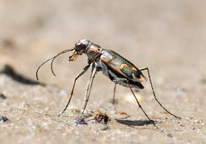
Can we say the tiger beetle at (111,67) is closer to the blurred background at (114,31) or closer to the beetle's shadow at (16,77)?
the beetle's shadow at (16,77)

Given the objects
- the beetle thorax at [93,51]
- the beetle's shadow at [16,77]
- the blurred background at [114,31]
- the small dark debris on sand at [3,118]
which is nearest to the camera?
the small dark debris on sand at [3,118]

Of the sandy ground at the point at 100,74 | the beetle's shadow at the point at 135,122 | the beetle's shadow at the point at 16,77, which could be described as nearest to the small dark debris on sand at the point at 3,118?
the sandy ground at the point at 100,74

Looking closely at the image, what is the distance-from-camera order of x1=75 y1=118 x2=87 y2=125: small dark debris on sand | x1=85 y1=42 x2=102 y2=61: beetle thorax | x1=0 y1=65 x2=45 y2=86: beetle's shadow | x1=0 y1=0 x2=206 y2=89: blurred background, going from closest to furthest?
1. x1=75 y1=118 x2=87 y2=125: small dark debris on sand
2. x1=85 y1=42 x2=102 y2=61: beetle thorax
3. x1=0 y1=65 x2=45 y2=86: beetle's shadow
4. x1=0 y1=0 x2=206 y2=89: blurred background

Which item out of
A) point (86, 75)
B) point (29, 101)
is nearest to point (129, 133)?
point (29, 101)

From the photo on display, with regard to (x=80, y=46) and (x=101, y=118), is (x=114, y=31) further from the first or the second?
(x=101, y=118)

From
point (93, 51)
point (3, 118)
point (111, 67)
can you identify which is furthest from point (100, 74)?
point (3, 118)

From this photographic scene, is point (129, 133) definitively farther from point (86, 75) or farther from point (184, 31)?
point (184, 31)

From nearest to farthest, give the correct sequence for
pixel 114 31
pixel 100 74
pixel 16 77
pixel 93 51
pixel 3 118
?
pixel 3 118
pixel 93 51
pixel 16 77
pixel 100 74
pixel 114 31

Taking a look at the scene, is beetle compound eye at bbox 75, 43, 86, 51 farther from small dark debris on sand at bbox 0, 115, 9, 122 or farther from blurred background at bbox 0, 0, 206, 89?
blurred background at bbox 0, 0, 206, 89

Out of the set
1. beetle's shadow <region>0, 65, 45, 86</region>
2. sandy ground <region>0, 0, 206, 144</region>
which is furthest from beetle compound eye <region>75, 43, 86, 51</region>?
beetle's shadow <region>0, 65, 45, 86</region>
